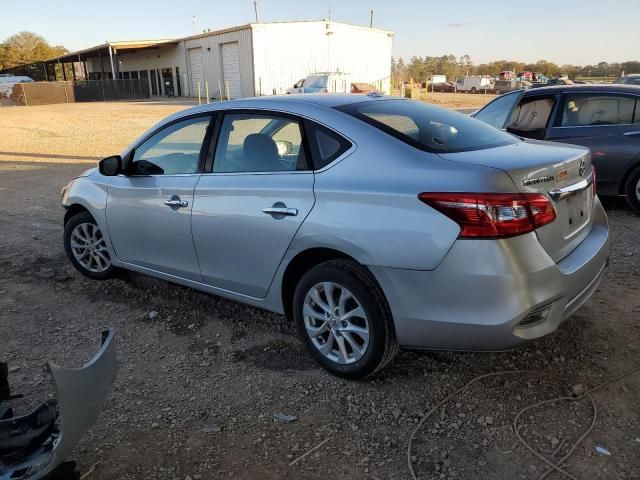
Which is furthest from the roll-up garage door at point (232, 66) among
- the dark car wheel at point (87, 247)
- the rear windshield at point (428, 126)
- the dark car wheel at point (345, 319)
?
the dark car wheel at point (345, 319)

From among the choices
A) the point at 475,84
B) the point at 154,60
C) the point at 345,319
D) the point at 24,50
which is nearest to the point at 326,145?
the point at 345,319

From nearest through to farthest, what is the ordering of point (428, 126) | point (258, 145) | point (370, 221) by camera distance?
1. point (370, 221)
2. point (428, 126)
3. point (258, 145)

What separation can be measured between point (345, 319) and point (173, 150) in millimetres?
1985

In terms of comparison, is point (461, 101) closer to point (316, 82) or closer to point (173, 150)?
point (316, 82)

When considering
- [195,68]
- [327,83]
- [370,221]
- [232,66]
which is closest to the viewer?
[370,221]

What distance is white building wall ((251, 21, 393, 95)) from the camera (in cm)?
3650

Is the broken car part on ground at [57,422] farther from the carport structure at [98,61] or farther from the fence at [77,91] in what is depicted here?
the carport structure at [98,61]

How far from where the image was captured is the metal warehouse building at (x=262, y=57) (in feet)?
120

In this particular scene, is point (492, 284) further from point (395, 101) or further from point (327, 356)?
point (395, 101)

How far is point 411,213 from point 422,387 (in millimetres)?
1081

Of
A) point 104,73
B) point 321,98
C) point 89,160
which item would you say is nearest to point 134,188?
point 321,98

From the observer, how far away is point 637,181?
660 centimetres

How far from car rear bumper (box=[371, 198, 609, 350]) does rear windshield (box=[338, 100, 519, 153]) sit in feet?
2.32

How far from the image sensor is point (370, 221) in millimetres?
2877
